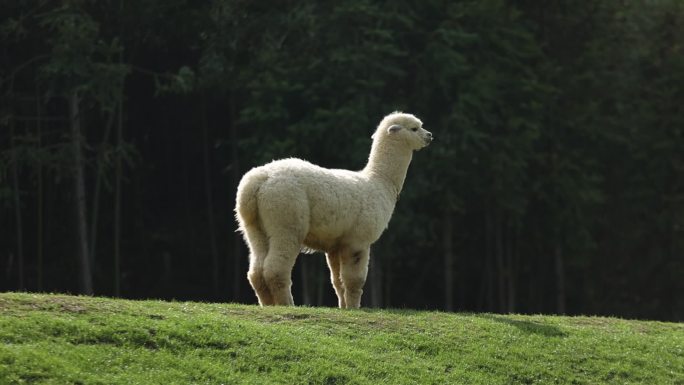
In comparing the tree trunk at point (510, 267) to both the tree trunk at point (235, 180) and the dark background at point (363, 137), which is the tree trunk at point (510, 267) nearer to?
the dark background at point (363, 137)

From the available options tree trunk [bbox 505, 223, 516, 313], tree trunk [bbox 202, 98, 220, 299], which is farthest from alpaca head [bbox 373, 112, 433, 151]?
tree trunk [bbox 505, 223, 516, 313]

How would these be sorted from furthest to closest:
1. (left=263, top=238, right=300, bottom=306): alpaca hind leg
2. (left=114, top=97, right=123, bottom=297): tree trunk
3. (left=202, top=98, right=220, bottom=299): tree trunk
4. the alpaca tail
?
(left=202, top=98, right=220, bottom=299): tree trunk < (left=114, top=97, right=123, bottom=297): tree trunk < the alpaca tail < (left=263, top=238, right=300, bottom=306): alpaca hind leg

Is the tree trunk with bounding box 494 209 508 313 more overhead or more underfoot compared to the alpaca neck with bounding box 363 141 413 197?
more underfoot

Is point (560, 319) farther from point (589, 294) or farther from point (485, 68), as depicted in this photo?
point (589, 294)

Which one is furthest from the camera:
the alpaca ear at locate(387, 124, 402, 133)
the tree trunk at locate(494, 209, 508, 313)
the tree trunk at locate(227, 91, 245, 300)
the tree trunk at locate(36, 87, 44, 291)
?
the tree trunk at locate(494, 209, 508, 313)

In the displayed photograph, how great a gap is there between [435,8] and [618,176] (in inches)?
316

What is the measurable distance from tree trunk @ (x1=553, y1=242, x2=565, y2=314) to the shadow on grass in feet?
59.9

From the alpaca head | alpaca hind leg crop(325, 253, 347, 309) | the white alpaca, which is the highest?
the alpaca head

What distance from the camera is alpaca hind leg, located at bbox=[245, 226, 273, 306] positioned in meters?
14.5

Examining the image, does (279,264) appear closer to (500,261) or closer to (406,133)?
(406,133)

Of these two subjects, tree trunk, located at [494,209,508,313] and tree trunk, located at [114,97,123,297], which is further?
tree trunk, located at [494,209,508,313]

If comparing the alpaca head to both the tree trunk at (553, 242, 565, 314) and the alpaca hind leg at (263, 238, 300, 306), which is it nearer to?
the alpaca hind leg at (263, 238, 300, 306)

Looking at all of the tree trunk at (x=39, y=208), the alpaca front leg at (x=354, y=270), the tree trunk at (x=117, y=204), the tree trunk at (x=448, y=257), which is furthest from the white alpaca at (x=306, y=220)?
the tree trunk at (x=448, y=257)

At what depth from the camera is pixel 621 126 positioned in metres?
34.3
